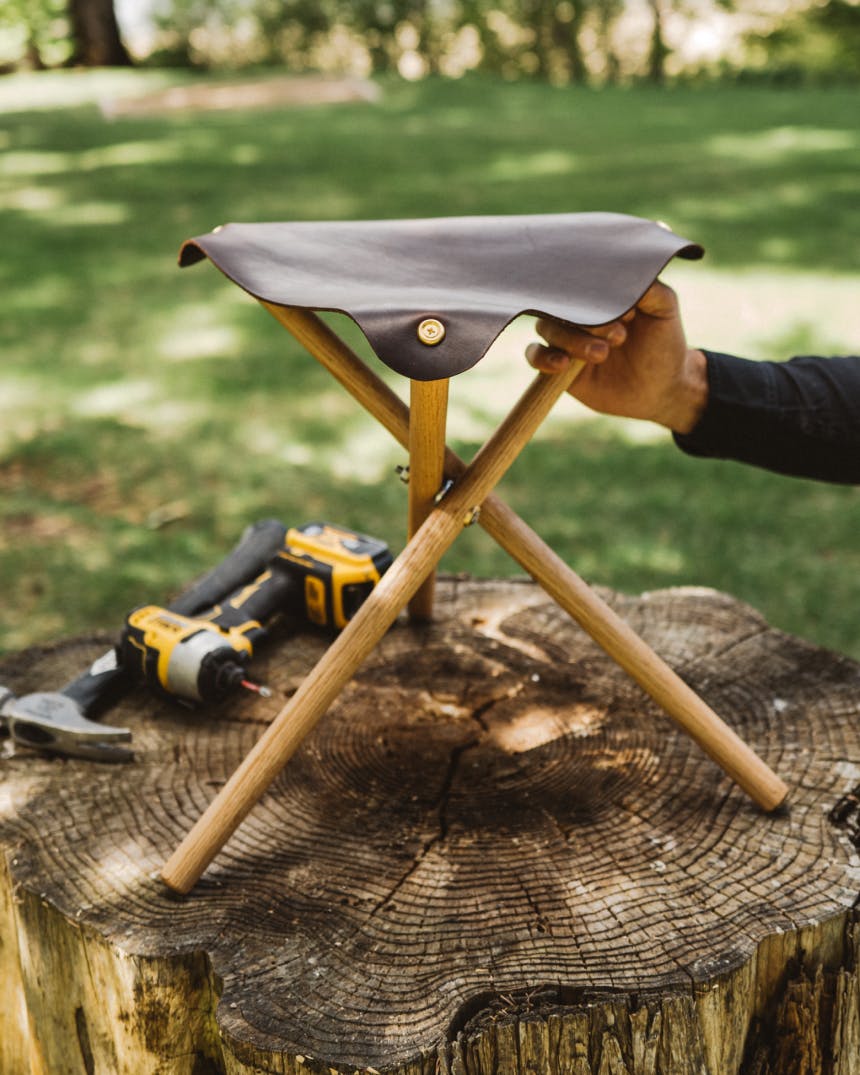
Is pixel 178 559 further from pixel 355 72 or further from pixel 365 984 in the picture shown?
pixel 355 72

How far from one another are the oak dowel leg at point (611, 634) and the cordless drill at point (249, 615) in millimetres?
429

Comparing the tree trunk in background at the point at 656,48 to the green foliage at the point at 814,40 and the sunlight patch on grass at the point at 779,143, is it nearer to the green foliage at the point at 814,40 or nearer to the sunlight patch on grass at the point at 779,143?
the green foliage at the point at 814,40

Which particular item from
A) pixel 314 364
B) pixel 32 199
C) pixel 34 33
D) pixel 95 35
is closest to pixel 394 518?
pixel 314 364

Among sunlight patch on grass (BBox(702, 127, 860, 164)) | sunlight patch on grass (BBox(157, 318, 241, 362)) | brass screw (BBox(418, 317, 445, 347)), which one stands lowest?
sunlight patch on grass (BBox(157, 318, 241, 362))

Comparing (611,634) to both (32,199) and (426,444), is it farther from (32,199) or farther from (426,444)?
(32,199)

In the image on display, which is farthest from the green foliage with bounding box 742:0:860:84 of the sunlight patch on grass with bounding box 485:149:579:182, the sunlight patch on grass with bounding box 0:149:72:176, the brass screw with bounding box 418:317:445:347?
the brass screw with bounding box 418:317:445:347

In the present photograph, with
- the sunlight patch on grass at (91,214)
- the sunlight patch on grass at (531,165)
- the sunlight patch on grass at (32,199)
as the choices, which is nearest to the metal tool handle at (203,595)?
the sunlight patch on grass at (91,214)

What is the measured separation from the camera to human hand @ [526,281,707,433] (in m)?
1.72

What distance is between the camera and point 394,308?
4.12 feet

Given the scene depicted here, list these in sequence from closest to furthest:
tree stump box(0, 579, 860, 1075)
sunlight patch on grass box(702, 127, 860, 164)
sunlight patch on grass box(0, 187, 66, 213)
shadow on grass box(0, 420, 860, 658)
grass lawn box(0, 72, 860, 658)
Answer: tree stump box(0, 579, 860, 1075), shadow on grass box(0, 420, 860, 658), grass lawn box(0, 72, 860, 658), sunlight patch on grass box(0, 187, 66, 213), sunlight patch on grass box(702, 127, 860, 164)

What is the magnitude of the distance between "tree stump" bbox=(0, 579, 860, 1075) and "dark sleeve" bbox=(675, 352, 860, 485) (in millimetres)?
355

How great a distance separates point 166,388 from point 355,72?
10.9 m

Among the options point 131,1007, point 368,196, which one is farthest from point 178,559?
point 368,196

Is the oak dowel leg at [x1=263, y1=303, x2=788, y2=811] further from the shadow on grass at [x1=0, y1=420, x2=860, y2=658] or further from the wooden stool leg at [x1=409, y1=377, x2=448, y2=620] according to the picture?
the shadow on grass at [x1=0, y1=420, x2=860, y2=658]
